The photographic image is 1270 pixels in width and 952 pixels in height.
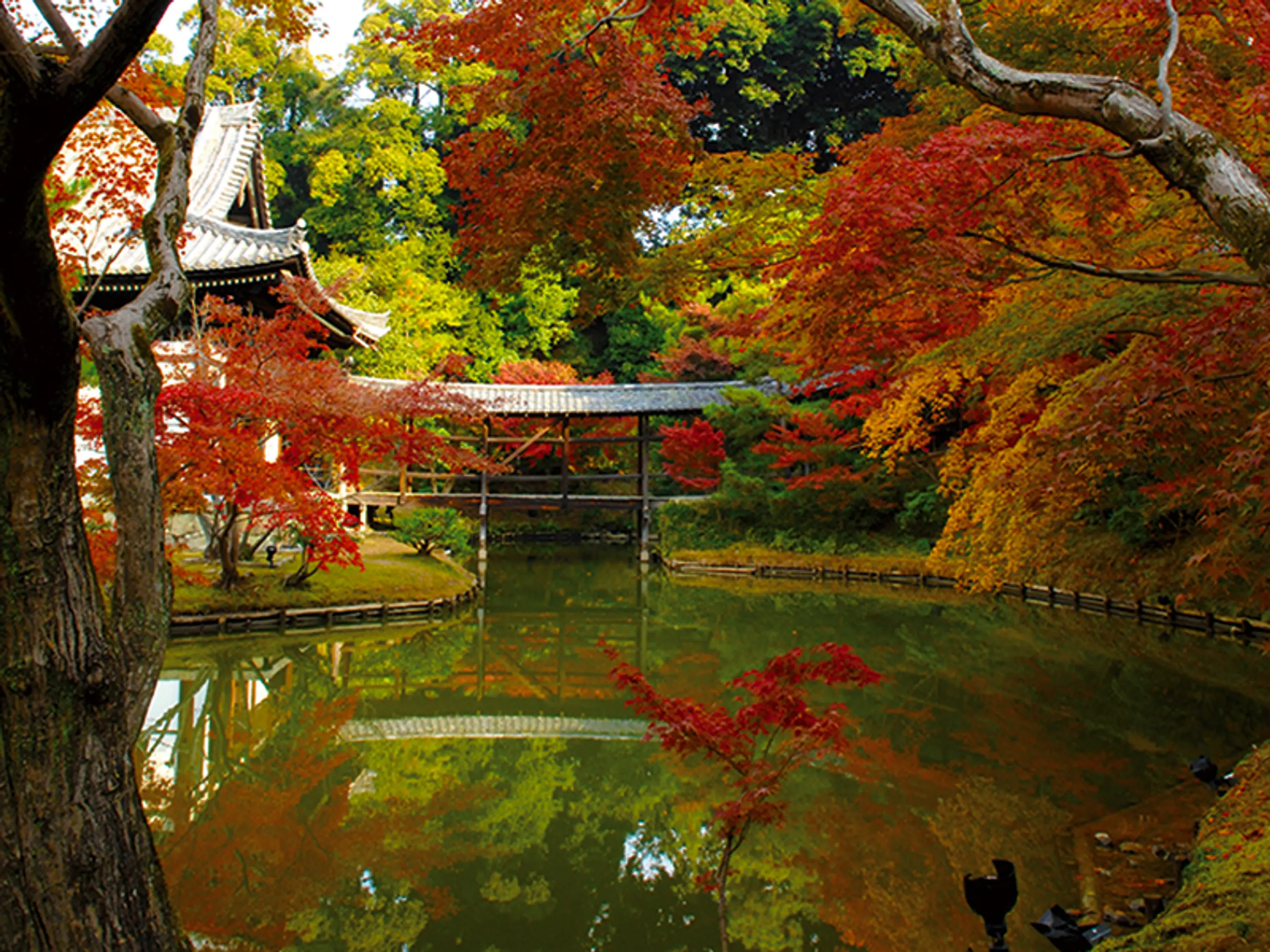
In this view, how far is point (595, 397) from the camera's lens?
17.1 metres

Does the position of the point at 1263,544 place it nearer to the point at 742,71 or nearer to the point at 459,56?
the point at 459,56

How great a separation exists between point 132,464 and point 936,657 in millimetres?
7846

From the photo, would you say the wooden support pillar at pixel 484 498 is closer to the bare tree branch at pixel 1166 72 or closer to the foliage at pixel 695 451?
the foliage at pixel 695 451

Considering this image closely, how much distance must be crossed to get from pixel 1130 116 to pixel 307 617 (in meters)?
9.18

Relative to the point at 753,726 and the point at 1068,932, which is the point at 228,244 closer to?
the point at 753,726

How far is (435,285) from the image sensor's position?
2144 centimetres

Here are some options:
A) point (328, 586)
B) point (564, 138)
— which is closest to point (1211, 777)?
point (564, 138)

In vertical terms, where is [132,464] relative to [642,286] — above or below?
below

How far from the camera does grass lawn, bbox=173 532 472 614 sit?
924 cm

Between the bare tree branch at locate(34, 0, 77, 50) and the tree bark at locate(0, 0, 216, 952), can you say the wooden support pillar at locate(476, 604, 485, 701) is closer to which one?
the tree bark at locate(0, 0, 216, 952)

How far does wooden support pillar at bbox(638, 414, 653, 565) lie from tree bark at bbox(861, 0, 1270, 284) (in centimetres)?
1401

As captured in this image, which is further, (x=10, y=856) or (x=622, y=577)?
(x=622, y=577)

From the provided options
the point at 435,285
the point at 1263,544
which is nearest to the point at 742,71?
the point at 435,285

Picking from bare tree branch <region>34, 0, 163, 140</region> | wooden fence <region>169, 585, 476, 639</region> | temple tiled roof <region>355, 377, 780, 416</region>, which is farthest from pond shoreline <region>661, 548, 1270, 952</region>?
temple tiled roof <region>355, 377, 780, 416</region>
